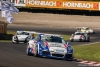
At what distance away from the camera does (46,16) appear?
246ft

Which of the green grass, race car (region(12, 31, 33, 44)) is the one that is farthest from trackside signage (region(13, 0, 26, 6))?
the green grass

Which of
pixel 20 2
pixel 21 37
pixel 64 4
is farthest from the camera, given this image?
pixel 20 2

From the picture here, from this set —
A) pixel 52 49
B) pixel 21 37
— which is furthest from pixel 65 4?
pixel 52 49

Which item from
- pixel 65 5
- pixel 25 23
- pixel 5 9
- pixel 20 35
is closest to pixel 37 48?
pixel 5 9

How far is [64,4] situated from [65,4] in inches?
7.5

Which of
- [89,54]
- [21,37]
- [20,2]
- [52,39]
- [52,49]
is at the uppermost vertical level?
[52,39]

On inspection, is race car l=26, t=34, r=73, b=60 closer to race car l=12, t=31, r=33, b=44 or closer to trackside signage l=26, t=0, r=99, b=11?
race car l=12, t=31, r=33, b=44

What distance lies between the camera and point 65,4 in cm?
7456

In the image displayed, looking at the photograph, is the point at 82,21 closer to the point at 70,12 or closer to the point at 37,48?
the point at 70,12

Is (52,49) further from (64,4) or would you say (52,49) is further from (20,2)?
(20,2)

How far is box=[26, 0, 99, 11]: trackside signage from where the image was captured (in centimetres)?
7214

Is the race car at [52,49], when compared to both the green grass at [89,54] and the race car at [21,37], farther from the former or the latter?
the race car at [21,37]

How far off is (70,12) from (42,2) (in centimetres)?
548

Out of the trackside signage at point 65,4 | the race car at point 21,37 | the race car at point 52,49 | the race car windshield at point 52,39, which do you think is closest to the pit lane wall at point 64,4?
the trackside signage at point 65,4
